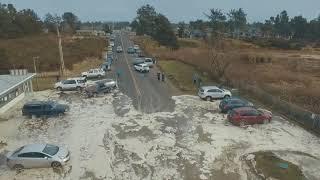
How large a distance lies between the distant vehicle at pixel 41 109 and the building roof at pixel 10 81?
9.40 ft

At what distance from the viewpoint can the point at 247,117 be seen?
31.8 metres

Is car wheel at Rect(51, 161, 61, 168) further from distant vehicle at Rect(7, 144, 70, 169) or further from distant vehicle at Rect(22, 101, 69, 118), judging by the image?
distant vehicle at Rect(22, 101, 69, 118)

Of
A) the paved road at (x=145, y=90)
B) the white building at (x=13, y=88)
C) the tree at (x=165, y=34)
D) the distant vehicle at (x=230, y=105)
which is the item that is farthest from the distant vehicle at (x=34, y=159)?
the tree at (x=165, y=34)

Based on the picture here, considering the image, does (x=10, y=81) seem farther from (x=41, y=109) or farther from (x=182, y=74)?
(x=182, y=74)

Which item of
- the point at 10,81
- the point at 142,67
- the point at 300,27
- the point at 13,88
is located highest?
the point at 300,27

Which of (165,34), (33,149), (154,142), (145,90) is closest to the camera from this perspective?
(33,149)

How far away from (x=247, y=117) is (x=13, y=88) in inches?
903

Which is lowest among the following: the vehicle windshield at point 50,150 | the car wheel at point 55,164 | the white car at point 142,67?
the car wheel at point 55,164

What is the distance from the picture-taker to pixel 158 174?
22.7 m

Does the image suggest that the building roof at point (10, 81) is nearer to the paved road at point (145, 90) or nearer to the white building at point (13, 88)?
the white building at point (13, 88)

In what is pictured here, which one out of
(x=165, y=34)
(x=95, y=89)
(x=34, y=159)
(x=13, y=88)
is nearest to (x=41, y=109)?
(x=13, y=88)

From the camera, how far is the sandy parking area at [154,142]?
23.2 m

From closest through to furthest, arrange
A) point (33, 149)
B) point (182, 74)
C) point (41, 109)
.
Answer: point (33, 149)
point (41, 109)
point (182, 74)

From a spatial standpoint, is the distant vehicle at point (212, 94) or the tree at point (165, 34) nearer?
the distant vehicle at point (212, 94)
